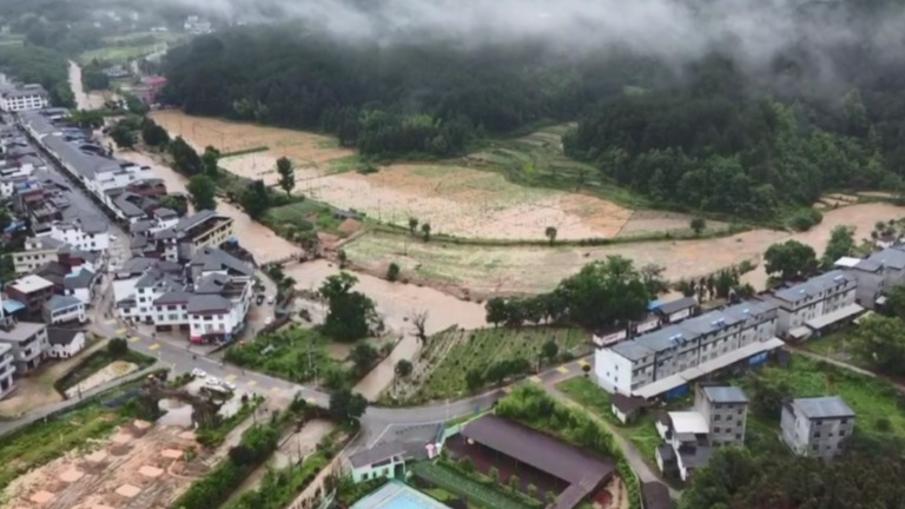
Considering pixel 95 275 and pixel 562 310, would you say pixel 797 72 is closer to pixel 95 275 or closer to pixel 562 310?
pixel 562 310

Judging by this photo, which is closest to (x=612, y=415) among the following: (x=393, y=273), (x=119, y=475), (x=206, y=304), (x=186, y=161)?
Result: (x=119, y=475)

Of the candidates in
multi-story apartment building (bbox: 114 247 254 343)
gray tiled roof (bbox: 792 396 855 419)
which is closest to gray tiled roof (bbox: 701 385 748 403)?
gray tiled roof (bbox: 792 396 855 419)

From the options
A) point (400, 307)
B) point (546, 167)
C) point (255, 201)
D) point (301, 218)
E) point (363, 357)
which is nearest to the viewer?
point (363, 357)

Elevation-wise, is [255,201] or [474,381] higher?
[255,201]

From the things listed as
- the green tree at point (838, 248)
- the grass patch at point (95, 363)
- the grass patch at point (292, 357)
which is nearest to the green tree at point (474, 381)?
the grass patch at point (292, 357)

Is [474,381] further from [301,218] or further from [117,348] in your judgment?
[301,218]

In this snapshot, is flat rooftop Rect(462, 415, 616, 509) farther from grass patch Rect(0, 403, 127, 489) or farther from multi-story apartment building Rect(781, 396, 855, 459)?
grass patch Rect(0, 403, 127, 489)

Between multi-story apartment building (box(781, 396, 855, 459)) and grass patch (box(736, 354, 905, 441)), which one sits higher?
multi-story apartment building (box(781, 396, 855, 459))
